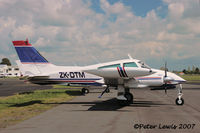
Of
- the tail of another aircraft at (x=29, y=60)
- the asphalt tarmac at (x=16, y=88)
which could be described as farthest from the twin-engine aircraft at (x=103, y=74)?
the asphalt tarmac at (x=16, y=88)

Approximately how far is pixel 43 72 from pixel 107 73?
8017 millimetres

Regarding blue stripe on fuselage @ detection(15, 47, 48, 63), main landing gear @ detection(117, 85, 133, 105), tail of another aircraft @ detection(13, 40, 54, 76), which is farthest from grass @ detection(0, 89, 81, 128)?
main landing gear @ detection(117, 85, 133, 105)

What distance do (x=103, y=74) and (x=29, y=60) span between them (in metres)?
8.55

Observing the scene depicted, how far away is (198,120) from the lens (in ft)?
29.2

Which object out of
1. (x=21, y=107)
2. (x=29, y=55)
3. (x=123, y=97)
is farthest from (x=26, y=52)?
(x=123, y=97)

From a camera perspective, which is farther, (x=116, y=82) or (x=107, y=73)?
(x=116, y=82)

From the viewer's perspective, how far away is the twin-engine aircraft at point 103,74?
1173 cm

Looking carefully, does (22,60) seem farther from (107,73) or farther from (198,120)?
(198,120)

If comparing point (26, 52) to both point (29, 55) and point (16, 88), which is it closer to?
point (29, 55)

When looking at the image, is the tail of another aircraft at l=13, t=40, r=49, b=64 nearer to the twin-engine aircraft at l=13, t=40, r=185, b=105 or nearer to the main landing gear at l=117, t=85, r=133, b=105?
the twin-engine aircraft at l=13, t=40, r=185, b=105

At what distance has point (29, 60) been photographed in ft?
57.0

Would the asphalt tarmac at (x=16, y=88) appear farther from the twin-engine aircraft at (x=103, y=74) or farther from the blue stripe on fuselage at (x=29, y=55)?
the twin-engine aircraft at (x=103, y=74)

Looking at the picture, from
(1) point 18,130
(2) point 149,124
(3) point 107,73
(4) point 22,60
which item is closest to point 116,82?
(3) point 107,73

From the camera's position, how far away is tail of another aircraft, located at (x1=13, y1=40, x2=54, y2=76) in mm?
17156
